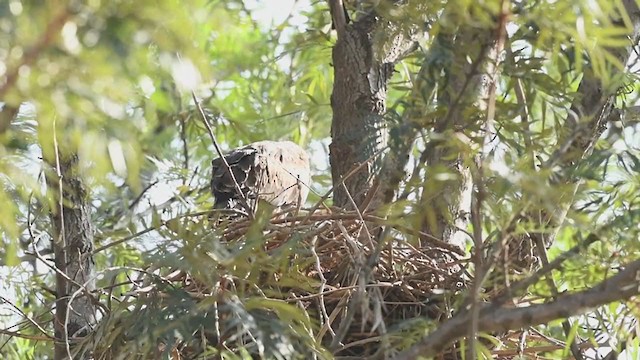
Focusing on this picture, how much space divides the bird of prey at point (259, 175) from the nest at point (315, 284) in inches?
25.2

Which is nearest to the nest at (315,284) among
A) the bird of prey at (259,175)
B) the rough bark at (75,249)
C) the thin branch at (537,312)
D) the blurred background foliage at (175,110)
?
the blurred background foliage at (175,110)

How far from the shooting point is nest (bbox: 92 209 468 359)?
260 cm

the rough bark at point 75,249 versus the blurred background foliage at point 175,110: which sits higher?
the blurred background foliage at point 175,110

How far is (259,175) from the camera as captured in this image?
14.5 ft

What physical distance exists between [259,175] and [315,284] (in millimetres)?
1479

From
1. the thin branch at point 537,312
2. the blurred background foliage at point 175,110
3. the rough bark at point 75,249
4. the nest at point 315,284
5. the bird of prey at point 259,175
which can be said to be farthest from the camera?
the bird of prey at point 259,175

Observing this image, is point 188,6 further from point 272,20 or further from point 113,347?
point 272,20

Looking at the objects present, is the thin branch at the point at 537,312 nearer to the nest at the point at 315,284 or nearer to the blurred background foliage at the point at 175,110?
the blurred background foliage at the point at 175,110

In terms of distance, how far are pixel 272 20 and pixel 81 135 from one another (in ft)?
15.0

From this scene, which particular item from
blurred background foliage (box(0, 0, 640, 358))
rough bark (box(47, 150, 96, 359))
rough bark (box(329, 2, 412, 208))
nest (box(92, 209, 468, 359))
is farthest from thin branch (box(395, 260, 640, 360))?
rough bark (box(329, 2, 412, 208))

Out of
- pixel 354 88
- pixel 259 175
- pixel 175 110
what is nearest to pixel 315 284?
pixel 175 110

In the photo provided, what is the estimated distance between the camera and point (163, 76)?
172 centimetres

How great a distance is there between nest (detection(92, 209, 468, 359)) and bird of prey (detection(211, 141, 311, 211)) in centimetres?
64

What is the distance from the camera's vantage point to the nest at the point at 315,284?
260 centimetres
